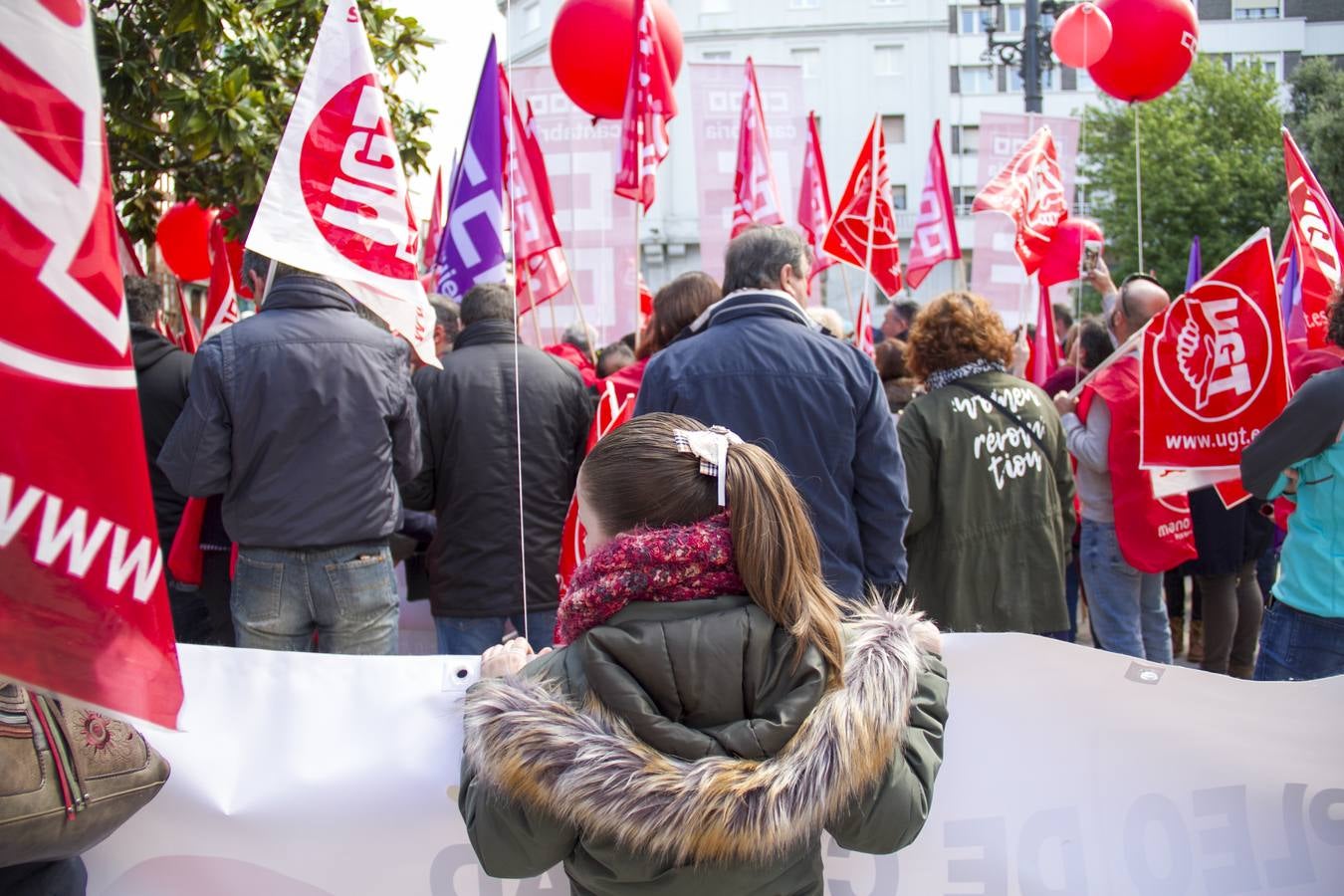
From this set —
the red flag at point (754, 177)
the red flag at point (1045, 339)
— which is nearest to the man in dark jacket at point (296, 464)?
the red flag at point (754, 177)

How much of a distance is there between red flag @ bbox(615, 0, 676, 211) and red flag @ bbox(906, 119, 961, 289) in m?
3.22

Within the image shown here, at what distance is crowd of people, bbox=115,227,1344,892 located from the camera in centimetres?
177

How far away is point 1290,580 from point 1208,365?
110 centimetres

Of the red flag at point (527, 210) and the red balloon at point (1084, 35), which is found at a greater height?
the red balloon at point (1084, 35)

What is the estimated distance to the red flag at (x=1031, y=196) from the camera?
795 cm

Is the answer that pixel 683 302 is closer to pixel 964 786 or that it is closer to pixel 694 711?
pixel 964 786

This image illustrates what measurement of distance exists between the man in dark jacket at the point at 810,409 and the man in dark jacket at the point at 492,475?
1.15m

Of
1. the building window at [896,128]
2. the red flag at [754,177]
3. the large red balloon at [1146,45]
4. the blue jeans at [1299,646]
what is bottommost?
the blue jeans at [1299,646]

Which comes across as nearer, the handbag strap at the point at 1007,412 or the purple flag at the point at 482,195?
the handbag strap at the point at 1007,412

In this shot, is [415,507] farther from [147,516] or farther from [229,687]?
[147,516]

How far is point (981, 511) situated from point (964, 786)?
5.30ft

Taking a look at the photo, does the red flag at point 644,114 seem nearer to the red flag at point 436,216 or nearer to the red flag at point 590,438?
the red flag at point 590,438

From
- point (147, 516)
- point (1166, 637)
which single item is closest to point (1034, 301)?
point (1166, 637)

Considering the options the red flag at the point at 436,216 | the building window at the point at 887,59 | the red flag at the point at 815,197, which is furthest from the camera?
the building window at the point at 887,59
